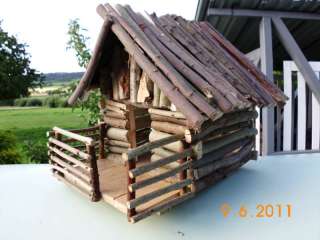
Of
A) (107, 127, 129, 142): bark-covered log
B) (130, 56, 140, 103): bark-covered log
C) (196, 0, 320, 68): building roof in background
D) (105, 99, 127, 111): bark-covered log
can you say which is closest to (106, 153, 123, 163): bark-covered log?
(107, 127, 129, 142): bark-covered log

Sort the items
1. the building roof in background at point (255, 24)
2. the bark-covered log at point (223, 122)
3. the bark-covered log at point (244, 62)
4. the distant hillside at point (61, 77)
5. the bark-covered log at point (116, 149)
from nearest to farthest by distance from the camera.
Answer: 1. the bark-covered log at point (223, 122)
2. the bark-covered log at point (244, 62)
3. the bark-covered log at point (116, 149)
4. the building roof in background at point (255, 24)
5. the distant hillside at point (61, 77)

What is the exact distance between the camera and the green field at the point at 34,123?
316 inches

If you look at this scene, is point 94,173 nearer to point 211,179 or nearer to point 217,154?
point 211,179

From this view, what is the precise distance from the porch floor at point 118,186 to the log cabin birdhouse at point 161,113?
0.02 m

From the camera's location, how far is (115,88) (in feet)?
17.1

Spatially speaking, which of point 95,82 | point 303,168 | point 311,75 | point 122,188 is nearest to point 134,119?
point 95,82

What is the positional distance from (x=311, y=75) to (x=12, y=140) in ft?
24.1

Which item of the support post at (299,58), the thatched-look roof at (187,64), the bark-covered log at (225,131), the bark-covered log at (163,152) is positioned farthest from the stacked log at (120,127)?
the support post at (299,58)

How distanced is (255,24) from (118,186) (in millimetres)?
6075

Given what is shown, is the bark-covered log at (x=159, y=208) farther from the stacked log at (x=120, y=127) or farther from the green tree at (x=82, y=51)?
the green tree at (x=82, y=51)

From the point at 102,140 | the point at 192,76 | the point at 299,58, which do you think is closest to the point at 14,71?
the point at 102,140

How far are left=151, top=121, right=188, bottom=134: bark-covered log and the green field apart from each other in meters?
3.80

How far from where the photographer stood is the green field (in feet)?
26.3

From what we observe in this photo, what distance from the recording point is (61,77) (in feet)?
28.6
